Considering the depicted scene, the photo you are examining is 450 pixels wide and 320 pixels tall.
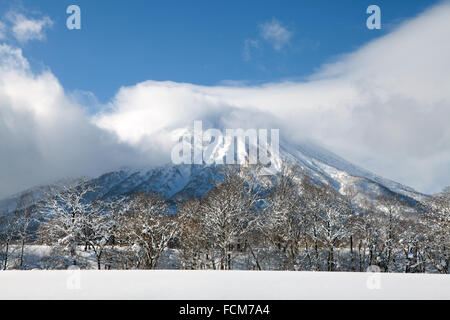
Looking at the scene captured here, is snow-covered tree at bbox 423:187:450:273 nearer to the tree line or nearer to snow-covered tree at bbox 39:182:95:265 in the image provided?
the tree line

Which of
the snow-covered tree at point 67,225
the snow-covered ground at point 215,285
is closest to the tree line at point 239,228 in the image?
the snow-covered tree at point 67,225

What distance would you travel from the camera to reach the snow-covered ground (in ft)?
14.8

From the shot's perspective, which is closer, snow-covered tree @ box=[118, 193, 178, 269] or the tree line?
snow-covered tree @ box=[118, 193, 178, 269]

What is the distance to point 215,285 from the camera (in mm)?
5133

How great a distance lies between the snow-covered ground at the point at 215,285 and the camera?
4.52 metres

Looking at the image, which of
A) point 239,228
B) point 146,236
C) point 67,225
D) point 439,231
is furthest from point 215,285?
point 439,231

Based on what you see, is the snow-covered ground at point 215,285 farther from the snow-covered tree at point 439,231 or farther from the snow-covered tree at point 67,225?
the snow-covered tree at point 439,231

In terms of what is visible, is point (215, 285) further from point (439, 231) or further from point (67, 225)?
point (439, 231)

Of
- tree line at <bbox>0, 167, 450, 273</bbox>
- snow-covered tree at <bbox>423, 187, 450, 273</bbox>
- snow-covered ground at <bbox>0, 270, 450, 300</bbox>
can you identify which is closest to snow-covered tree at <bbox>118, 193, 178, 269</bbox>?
tree line at <bbox>0, 167, 450, 273</bbox>

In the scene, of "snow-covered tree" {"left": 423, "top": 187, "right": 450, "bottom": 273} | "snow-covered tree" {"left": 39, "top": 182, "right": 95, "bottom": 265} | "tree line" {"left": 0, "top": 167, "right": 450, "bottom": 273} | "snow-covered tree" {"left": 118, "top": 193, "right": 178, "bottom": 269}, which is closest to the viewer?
"snow-covered tree" {"left": 39, "top": 182, "right": 95, "bottom": 265}

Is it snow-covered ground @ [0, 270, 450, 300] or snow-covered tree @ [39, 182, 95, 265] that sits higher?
snow-covered tree @ [39, 182, 95, 265]

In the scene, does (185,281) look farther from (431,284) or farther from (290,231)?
(290,231)
